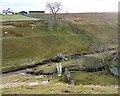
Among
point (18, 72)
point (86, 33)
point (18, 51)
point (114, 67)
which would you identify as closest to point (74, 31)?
point (86, 33)

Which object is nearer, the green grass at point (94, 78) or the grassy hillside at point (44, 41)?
the green grass at point (94, 78)

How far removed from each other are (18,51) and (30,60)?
910cm

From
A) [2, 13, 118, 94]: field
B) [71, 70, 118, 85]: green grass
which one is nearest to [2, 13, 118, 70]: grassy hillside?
[2, 13, 118, 94]: field

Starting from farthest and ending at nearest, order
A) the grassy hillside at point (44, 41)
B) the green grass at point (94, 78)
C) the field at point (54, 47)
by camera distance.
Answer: the grassy hillside at point (44, 41)
the field at point (54, 47)
the green grass at point (94, 78)

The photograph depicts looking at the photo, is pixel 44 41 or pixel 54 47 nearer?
pixel 54 47

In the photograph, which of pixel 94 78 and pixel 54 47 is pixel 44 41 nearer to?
pixel 54 47

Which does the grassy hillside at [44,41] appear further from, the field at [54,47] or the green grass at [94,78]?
the green grass at [94,78]

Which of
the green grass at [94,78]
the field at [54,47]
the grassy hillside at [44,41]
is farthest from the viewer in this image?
the grassy hillside at [44,41]

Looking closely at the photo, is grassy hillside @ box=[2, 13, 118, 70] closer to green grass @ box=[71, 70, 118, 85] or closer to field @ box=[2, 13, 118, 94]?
field @ box=[2, 13, 118, 94]

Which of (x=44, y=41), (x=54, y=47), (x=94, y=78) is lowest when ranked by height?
(x=94, y=78)

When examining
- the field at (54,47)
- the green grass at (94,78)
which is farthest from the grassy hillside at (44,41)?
the green grass at (94,78)

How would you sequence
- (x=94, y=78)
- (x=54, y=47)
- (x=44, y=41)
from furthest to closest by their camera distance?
(x=44, y=41)
(x=54, y=47)
(x=94, y=78)

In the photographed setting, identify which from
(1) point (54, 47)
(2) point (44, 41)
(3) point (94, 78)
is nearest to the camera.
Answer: (3) point (94, 78)

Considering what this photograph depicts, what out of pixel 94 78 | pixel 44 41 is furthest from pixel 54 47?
pixel 94 78
